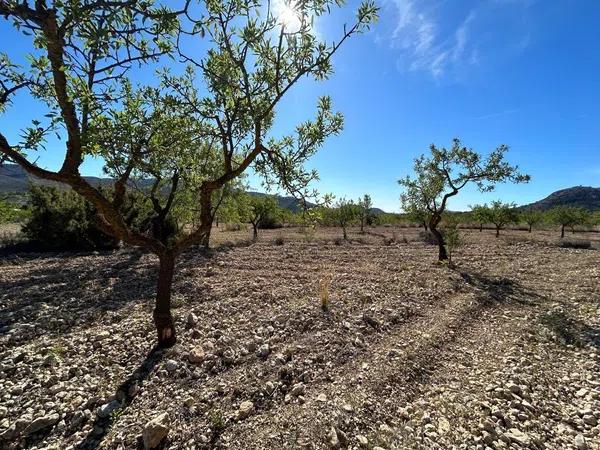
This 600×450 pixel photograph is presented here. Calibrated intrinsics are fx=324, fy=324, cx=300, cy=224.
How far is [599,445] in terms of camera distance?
14.8ft

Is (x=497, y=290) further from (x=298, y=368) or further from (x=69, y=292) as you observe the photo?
(x=69, y=292)

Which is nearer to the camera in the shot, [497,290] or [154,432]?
[154,432]

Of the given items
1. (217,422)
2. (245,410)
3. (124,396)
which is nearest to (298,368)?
(245,410)

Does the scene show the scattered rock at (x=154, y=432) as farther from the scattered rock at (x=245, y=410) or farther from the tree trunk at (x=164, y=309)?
the tree trunk at (x=164, y=309)

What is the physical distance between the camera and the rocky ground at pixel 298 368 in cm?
462

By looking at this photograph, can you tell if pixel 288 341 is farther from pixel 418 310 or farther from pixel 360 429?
pixel 418 310

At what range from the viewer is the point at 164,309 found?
6.76m

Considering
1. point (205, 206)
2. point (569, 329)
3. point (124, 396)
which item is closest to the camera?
point (124, 396)

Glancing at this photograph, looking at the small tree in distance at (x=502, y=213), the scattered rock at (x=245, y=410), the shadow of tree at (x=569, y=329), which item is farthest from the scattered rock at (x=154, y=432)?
the small tree in distance at (x=502, y=213)

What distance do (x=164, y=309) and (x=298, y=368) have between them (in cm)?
303

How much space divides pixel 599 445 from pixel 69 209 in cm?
2488

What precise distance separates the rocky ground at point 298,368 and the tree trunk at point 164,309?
32 centimetres

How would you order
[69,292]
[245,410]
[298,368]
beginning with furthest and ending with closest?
1. [69,292]
2. [298,368]
3. [245,410]

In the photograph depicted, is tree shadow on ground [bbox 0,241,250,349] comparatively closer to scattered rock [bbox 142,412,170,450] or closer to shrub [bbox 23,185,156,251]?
shrub [bbox 23,185,156,251]
